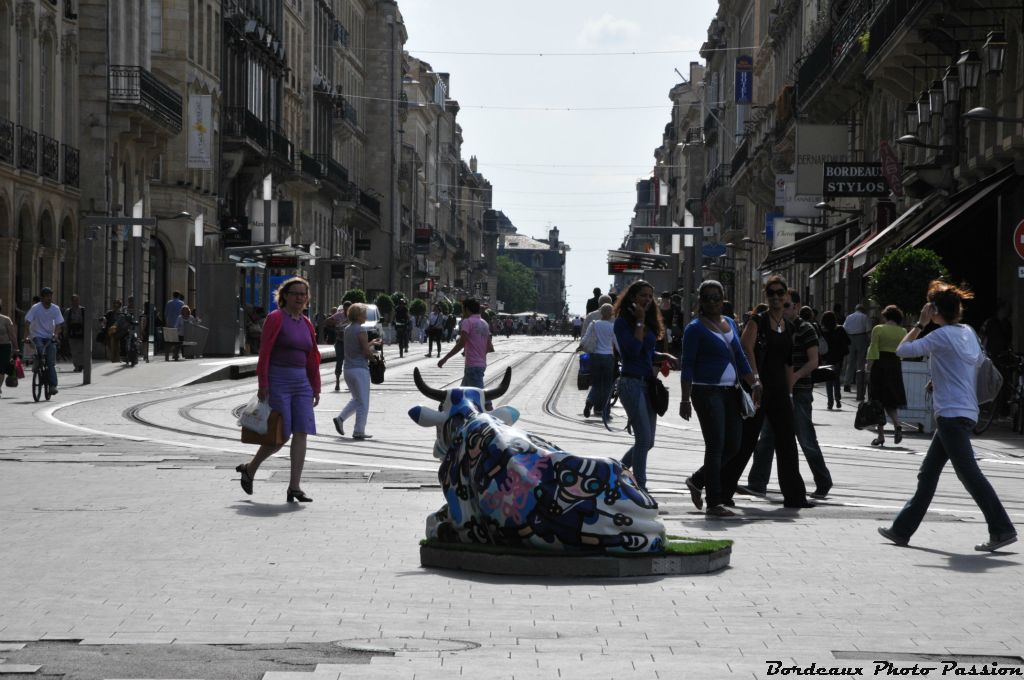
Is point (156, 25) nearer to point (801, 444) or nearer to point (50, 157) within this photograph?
point (50, 157)

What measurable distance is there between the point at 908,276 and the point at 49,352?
12057mm

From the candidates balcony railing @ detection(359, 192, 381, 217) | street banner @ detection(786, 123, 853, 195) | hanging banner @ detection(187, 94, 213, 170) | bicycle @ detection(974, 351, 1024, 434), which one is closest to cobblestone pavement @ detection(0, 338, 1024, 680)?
bicycle @ detection(974, 351, 1024, 434)

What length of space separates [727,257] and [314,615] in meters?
74.7

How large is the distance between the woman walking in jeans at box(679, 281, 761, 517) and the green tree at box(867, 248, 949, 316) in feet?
40.6

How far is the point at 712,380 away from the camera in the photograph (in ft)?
40.8

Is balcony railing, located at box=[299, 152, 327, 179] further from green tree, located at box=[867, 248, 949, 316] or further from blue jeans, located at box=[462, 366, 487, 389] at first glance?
blue jeans, located at box=[462, 366, 487, 389]

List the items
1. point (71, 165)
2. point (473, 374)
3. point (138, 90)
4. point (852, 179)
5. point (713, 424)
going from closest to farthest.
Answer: point (713, 424)
point (473, 374)
point (852, 179)
point (71, 165)
point (138, 90)

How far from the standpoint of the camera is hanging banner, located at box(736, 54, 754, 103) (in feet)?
252

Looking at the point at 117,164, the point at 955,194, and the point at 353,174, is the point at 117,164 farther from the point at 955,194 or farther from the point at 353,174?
the point at 353,174

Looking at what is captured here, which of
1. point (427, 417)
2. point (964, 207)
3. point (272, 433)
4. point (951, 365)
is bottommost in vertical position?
point (272, 433)

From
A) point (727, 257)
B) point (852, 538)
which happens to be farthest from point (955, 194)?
point (727, 257)

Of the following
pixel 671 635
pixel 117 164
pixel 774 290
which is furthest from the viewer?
pixel 117 164

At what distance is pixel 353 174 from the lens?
328 feet

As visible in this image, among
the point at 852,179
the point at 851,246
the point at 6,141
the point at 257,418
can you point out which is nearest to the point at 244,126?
the point at 6,141
